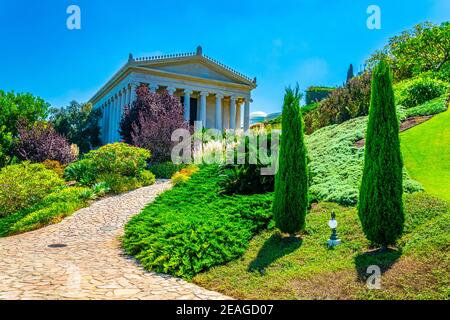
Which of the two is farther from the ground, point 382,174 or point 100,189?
point 382,174

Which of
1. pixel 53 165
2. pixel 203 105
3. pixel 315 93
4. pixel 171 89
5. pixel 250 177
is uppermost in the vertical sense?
pixel 315 93

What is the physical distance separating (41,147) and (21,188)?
26.3 feet

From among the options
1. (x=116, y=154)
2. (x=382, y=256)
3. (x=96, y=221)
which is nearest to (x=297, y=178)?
(x=382, y=256)

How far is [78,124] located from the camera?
37000mm

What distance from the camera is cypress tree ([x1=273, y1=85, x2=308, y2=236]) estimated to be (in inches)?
280

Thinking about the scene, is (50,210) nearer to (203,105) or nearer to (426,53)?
(426,53)

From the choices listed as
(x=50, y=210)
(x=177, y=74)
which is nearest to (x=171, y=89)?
(x=177, y=74)

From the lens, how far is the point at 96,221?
10648 millimetres

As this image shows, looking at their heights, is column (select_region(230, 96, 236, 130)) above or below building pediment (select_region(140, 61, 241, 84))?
below

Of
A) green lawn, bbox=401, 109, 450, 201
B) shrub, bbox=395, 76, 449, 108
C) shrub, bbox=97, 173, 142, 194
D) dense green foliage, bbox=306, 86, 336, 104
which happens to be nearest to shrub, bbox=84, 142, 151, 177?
shrub, bbox=97, 173, 142, 194

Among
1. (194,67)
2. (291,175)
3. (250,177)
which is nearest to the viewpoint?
(291,175)

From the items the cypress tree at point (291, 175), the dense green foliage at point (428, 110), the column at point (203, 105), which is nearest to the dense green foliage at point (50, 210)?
the cypress tree at point (291, 175)

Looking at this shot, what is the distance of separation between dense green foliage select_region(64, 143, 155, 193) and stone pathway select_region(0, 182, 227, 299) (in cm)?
359

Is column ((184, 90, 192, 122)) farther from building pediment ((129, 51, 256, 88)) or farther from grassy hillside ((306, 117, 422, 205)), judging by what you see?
grassy hillside ((306, 117, 422, 205))
